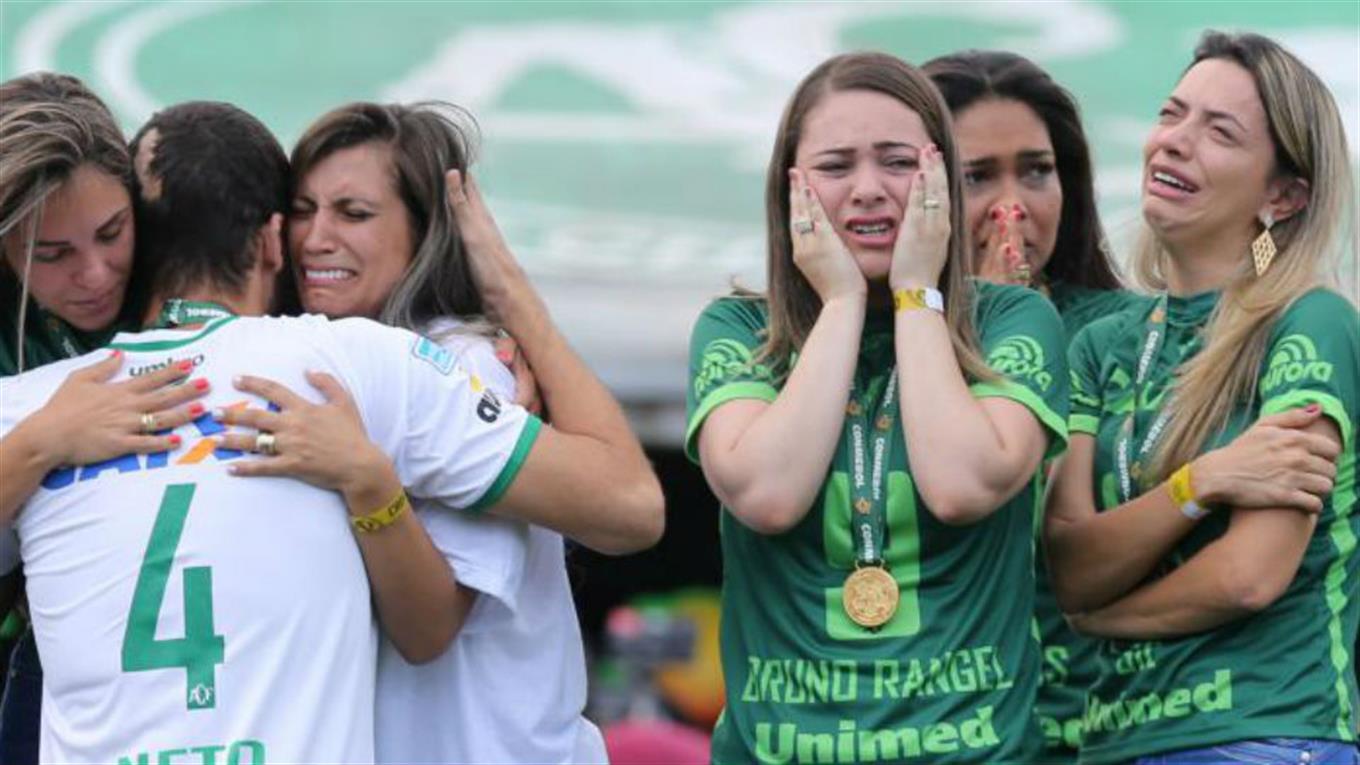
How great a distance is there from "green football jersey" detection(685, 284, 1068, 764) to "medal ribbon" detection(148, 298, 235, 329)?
0.88m

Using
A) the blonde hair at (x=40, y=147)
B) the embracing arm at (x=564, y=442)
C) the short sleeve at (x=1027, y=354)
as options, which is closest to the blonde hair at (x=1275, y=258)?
the short sleeve at (x=1027, y=354)

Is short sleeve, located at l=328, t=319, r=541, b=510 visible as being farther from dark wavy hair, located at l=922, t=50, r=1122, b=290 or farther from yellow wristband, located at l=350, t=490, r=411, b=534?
dark wavy hair, located at l=922, t=50, r=1122, b=290

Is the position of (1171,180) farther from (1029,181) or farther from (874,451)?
(874,451)

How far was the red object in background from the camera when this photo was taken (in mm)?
8242

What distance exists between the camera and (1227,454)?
4.60m

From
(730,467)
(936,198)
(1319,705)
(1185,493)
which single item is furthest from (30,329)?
(1319,705)

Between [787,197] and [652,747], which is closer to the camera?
[787,197]

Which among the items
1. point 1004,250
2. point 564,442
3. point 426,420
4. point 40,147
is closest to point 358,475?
point 426,420

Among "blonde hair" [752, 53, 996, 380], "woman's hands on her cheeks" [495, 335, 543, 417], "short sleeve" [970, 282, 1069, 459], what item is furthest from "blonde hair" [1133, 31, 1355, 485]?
"woman's hands on her cheeks" [495, 335, 543, 417]

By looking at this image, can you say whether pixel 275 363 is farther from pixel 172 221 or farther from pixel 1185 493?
pixel 1185 493

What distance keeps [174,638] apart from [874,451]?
1.25m

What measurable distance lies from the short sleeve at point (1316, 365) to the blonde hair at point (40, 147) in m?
2.05

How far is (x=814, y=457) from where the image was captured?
4.40m

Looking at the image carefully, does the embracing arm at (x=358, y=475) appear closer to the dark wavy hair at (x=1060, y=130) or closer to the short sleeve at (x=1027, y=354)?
the short sleeve at (x=1027, y=354)
